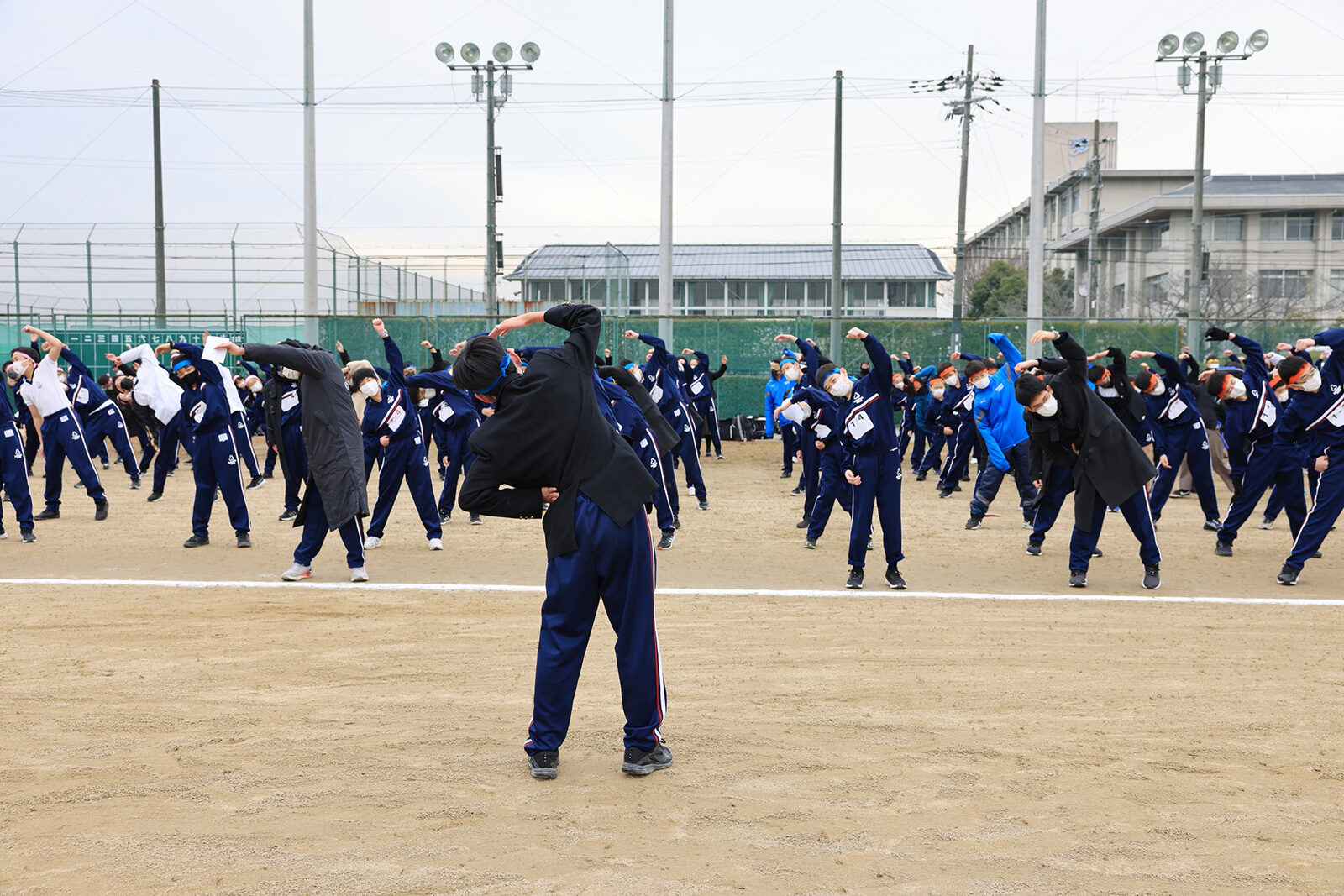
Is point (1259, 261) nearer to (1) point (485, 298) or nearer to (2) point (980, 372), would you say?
(1) point (485, 298)

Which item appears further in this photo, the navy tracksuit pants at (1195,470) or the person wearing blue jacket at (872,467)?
the navy tracksuit pants at (1195,470)

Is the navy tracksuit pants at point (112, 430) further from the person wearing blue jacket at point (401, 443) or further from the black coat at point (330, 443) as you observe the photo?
the black coat at point (330, 443)

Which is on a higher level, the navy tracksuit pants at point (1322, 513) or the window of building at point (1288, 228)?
the window of building at point (1288, 228)

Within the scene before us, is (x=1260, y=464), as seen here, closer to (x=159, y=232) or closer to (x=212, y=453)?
(x=212, y=453)

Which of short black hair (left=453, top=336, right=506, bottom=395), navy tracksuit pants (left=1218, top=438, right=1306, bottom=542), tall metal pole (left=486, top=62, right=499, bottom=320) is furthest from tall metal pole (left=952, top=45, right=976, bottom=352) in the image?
short black hair (left=453, top=336, right=506, bottom=395)

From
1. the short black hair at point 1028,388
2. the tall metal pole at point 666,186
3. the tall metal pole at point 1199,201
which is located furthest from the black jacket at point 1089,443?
the tall metal pole at point 1199,201

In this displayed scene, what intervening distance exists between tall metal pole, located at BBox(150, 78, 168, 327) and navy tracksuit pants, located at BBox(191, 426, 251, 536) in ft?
54.1

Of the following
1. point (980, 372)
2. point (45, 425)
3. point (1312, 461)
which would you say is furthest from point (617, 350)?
point (1312, 461)

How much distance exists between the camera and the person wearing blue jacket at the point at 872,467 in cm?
879

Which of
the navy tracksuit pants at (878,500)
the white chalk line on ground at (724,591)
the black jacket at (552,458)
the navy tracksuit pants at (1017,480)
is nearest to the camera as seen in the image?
the black jacket at (552,458)

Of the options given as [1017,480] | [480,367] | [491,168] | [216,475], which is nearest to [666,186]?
[491,168]

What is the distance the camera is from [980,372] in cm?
1411

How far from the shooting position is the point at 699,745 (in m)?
5.08

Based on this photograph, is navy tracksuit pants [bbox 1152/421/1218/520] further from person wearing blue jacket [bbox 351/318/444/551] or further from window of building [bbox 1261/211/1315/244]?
window of building [bbox 1261/211/1315/244]
